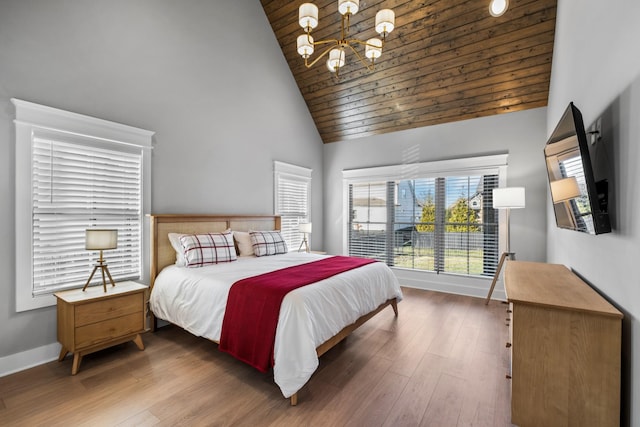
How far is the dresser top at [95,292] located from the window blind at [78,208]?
0.15m

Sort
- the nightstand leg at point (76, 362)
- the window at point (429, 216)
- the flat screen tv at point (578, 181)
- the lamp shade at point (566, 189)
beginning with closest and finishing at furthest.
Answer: the flat screen tv at point (578, 181) < the lamp shade at point (566, 189) < the nightstand leg at point (76, 362) < the window at point (429, 216)

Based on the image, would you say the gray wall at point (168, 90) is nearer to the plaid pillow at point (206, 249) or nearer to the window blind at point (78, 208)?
the window blind at point (78, 208)

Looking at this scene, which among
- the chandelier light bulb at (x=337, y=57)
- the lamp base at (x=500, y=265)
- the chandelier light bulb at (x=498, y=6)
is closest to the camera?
the chandelier light bulb at (x=337, y=57)

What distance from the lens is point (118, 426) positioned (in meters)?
1.77

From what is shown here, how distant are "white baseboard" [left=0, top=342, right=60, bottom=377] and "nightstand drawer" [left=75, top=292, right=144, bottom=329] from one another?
0.57 metres

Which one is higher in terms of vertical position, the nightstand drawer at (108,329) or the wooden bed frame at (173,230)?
the wooden bed frame at (173,230)

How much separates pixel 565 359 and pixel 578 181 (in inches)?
40.9

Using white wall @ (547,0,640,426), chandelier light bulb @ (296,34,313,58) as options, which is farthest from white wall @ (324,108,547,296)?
chandelier light bulb @ (296,34,313,58)

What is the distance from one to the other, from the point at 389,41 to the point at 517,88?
1.89 meters

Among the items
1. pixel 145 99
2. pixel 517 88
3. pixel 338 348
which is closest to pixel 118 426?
pixel 338 348

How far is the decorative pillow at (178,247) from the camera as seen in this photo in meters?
3.17

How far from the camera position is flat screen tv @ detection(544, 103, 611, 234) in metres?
1.58

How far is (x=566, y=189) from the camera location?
6.37ft

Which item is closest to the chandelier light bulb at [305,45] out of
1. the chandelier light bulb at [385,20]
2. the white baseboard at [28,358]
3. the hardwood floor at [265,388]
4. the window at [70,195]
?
the chandelier light bulb at [385,20]
